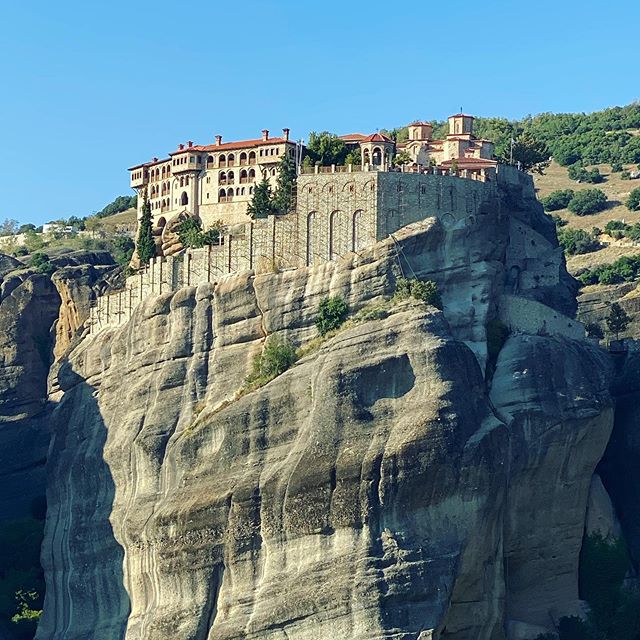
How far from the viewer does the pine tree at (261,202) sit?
98.7m

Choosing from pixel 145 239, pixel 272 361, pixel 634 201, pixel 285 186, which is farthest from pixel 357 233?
pixel 634 201

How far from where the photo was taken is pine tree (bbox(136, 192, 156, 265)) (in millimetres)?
104875

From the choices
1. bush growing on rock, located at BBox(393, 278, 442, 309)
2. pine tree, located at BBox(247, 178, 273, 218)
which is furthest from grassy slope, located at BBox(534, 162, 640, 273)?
bush growing on rock, located at BBox(393, 278, 442, 309)

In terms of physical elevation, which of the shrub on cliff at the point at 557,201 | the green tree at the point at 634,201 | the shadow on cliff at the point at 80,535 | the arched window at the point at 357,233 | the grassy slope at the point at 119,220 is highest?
the shrub on cliff at the point at 557,201

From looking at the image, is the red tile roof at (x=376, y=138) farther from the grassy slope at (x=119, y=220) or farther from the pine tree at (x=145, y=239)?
the grassy slope at (x=119, y=220)

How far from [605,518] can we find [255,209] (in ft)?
62.9

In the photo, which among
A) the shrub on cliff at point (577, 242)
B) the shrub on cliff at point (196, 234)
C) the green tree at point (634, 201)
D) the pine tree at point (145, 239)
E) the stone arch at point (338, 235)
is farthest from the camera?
the green tree at point (634, 201)

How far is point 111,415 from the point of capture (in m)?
98.9

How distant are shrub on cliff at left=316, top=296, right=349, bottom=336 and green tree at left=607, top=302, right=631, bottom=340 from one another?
2459 cm

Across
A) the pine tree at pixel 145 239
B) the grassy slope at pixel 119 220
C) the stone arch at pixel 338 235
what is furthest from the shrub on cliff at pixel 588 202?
the stone arch at pixel 338 235

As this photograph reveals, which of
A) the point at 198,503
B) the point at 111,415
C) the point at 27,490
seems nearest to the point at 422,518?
the point at 198,503

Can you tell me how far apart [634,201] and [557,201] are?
17.8ft

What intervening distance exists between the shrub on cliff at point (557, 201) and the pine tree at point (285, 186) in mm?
52888

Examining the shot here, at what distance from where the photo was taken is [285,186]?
97688 millimetres
